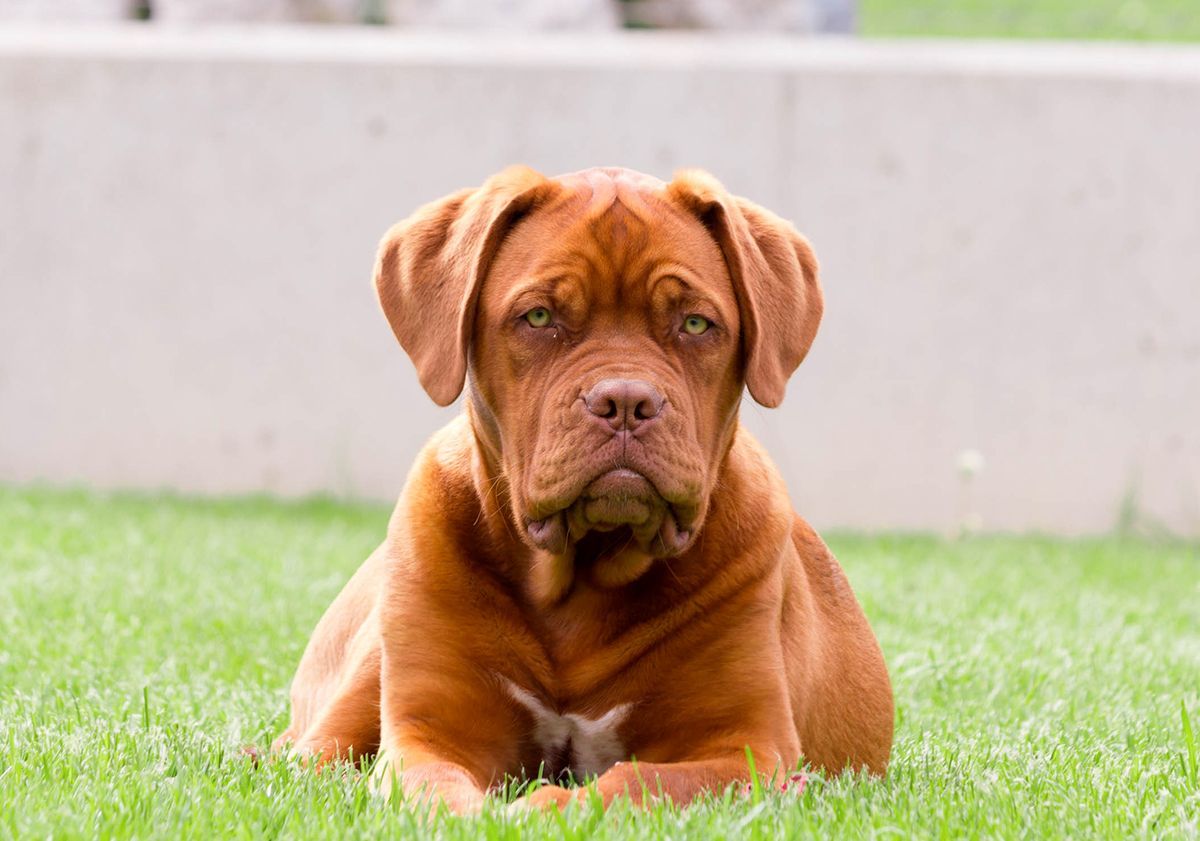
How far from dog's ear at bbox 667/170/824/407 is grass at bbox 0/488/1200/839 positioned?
Result: 35.8 inches

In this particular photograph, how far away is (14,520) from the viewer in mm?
8609

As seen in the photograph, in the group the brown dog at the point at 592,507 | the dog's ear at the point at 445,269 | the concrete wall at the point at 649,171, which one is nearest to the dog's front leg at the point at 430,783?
the brown dog at the point at 592,507

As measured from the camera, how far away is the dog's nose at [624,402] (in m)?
3.61

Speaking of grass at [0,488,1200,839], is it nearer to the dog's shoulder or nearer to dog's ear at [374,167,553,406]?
the dog's shoulder

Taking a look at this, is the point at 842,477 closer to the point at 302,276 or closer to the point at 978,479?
the point at 978,479

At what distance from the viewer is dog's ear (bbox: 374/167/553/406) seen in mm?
3918

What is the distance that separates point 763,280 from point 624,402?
0.59 m

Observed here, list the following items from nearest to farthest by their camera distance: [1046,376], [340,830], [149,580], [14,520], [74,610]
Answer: [340,830]
[74,610]
[149,580]
[14,520]
[1046,376]

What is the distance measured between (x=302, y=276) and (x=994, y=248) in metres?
3.95

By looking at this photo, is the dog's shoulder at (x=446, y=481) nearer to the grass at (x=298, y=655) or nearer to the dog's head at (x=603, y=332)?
the dog's head at (x=603, y=332)

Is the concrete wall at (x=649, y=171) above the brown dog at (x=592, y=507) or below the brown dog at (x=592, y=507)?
below

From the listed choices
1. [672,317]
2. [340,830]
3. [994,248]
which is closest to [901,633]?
[672,317]

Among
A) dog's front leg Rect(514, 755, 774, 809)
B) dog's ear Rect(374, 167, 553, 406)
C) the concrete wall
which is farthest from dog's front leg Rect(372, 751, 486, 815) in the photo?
the concrete wall

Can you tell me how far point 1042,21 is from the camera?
463 inches
